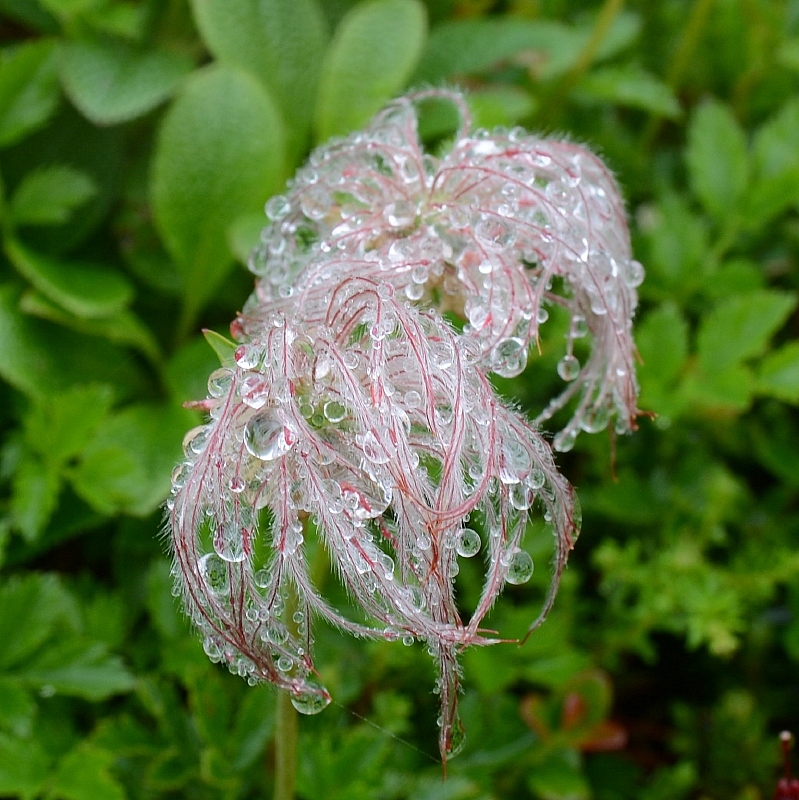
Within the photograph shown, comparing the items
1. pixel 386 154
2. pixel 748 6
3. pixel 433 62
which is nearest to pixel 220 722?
pixel 386 154

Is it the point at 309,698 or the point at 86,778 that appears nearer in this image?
the point at 309,698

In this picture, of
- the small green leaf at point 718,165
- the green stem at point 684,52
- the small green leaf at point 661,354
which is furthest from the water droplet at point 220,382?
the green stem at point 684,52

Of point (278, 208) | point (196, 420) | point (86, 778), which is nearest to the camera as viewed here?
point (278, 208)

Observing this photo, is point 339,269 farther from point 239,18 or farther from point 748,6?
point 748,6

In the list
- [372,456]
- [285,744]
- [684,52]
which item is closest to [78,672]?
[285,744]

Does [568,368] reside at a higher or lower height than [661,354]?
higher

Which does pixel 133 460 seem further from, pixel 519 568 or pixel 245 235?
pixel 519 568
